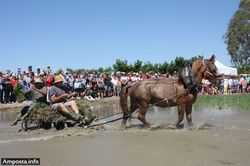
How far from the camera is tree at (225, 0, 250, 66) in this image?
60312 millimetres

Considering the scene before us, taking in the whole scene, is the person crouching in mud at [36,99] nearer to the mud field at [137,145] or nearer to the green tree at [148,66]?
the mud field at [137,145]

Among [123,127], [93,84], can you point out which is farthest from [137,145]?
[93,84]

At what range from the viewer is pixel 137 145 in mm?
11180

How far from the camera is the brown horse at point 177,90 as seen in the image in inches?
561

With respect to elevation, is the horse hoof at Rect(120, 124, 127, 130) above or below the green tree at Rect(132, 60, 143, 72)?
below

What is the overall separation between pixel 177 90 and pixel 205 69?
99 centimetres

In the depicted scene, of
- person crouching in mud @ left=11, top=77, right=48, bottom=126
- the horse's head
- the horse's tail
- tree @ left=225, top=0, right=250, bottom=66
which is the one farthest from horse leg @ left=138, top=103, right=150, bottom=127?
tree @ left=225, top=0, right=250, bottom=66

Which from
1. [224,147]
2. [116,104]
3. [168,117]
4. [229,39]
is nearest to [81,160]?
[224,147]

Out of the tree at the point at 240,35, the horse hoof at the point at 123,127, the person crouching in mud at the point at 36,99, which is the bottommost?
the horse hoof at the point at 123,127

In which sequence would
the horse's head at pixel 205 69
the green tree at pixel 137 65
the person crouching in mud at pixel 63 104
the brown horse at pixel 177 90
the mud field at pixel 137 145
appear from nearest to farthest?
the mud field at pixel 137 145 < the person crouching in mud at pixel 63 104 < the brown horse at pixel 177 90 < the horse's head at pixel 205 69 < the green tree at pixel 137 65

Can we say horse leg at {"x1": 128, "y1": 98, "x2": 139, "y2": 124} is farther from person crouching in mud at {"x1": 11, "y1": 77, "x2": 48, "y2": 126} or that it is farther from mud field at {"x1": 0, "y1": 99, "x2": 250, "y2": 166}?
person crouching in mud at {"x1": 11, "y1": 77, "x2": 48, "y2": 126}

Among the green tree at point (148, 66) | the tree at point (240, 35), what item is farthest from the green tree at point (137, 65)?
the tree at point (240, 35)

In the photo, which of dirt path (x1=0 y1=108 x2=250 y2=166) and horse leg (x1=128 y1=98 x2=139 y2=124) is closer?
dirt path (x1=0 y1=108 x2=250 y2=166)

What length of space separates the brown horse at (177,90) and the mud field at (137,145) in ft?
A: 1.97
